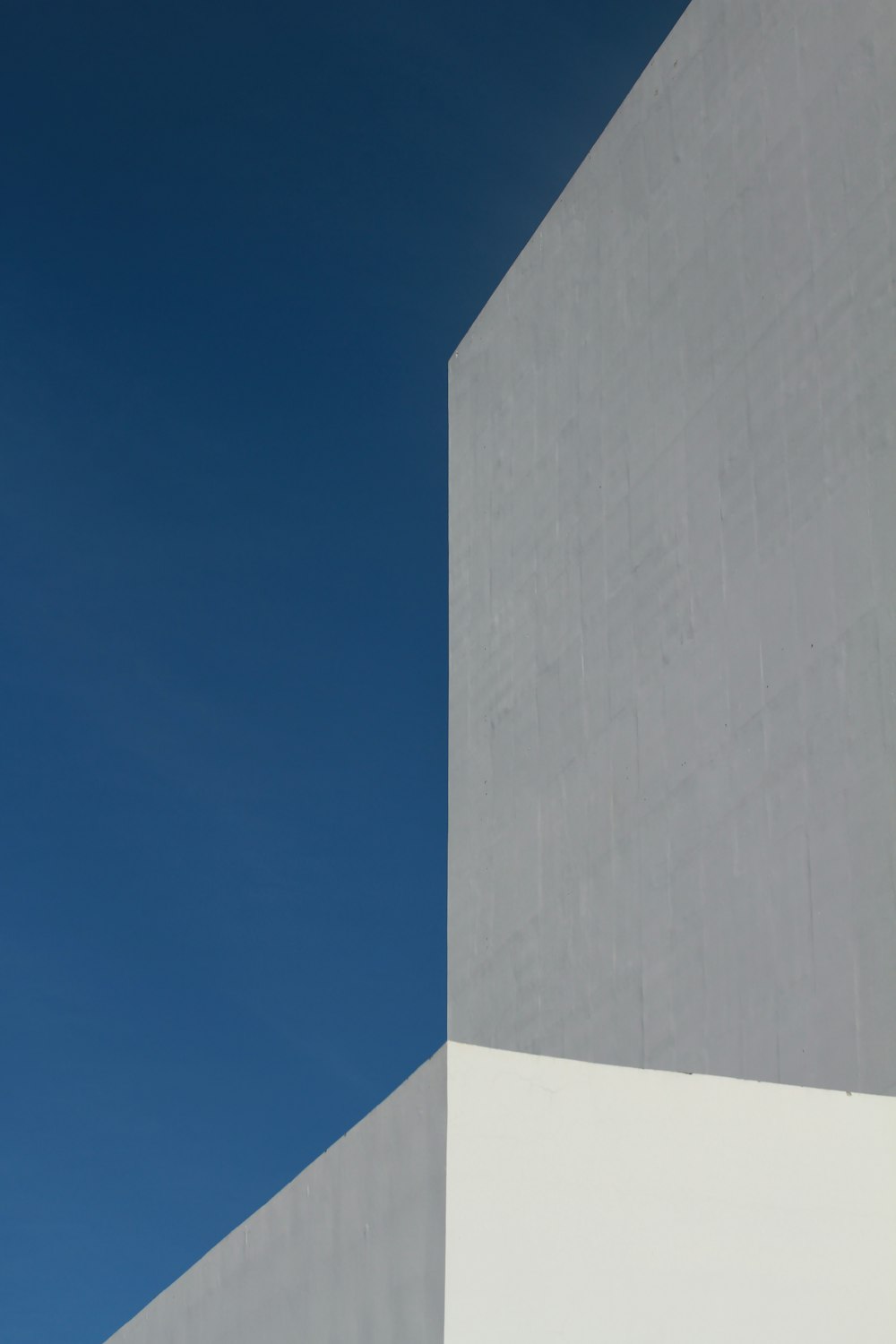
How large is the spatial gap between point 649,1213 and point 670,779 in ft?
17.3

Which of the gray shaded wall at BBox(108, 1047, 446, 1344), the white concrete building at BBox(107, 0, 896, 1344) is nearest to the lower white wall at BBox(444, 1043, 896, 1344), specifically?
the white concrete building at BBox(107, 0, 896, 1344)

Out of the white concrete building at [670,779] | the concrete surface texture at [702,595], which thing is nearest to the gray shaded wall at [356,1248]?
the white concrete building at [670,779]

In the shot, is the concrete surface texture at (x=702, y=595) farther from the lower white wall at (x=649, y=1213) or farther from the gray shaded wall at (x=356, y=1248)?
the gray shaded wall at (x=356, y=1248)

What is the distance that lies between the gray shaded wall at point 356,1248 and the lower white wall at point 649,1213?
113 millimetres

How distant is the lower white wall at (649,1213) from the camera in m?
4.65

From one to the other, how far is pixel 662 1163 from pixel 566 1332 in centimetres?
59

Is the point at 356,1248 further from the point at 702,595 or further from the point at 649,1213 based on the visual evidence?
the point at 702,595

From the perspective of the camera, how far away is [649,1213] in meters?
4.89

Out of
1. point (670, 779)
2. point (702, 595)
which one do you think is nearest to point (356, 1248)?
point (670, 779)

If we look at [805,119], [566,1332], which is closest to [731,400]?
[805,119]

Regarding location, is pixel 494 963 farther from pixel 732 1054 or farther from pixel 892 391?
pixel 892 391

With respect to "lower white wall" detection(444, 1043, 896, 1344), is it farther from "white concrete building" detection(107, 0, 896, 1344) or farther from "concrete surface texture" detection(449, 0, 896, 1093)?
"concrete surface texture" detection(449, 0, 896, 1093)

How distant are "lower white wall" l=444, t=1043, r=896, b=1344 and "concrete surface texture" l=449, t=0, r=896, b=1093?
7.32ft

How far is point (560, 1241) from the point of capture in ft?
15.4
